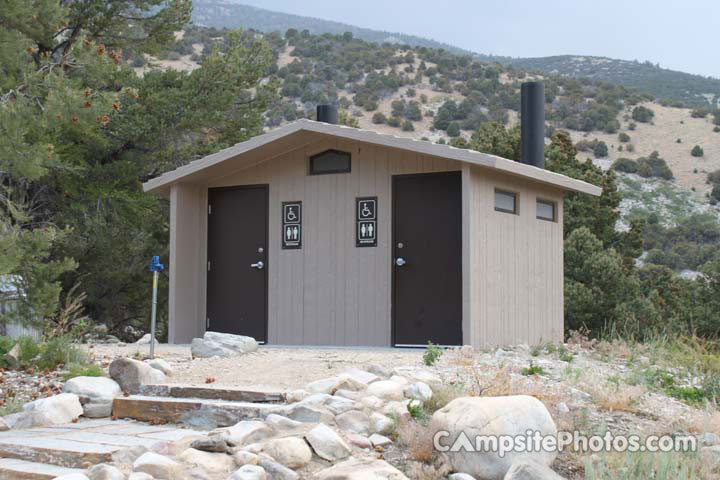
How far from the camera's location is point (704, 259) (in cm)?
3011

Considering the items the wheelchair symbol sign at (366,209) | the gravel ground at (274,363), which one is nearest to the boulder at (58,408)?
the gravel ground at (274,363)

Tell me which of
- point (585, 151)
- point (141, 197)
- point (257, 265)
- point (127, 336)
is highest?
point (585, 151)

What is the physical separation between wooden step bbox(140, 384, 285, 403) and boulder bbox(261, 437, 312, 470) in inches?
48.2

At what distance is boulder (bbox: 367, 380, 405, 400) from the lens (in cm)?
730

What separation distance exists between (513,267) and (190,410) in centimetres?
595

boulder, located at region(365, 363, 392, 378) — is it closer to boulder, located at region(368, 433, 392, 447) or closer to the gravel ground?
the gravel ground

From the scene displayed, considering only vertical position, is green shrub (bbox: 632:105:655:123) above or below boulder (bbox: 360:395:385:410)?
above

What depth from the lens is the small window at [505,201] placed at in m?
11.9

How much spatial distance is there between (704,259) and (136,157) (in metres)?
19.9

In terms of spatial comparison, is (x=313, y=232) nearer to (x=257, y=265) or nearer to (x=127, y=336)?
(x=257, y=265)

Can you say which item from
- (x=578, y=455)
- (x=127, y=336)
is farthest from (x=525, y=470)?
(x=127, y=336)

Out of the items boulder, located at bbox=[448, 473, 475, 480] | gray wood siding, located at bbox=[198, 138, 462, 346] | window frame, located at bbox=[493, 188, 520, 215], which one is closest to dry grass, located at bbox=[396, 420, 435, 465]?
boulder, located at bbox=[448, 473, 475, 480]

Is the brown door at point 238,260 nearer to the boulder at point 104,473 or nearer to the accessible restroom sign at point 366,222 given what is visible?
the accessible restroom sign at point 366,222

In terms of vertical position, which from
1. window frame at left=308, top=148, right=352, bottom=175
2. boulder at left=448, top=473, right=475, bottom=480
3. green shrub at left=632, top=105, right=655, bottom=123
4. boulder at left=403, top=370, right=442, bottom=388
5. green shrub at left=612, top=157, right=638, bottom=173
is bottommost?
boulder at left=448, top=473, right=475, bottom=480
